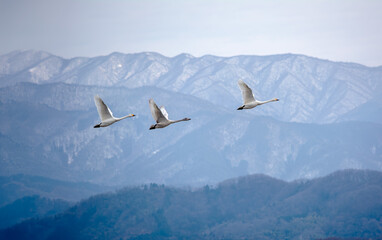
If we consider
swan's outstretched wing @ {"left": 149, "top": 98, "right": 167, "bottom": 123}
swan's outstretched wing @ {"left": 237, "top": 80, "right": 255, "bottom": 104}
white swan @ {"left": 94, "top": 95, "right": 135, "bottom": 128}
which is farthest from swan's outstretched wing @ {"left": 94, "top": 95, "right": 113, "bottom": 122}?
swan's outstretched wing @ {"left": 237, "top": 80, "right": 255, "bottom": 104}

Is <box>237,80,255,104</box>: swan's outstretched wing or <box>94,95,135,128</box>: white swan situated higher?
<box>237,80,255,104</box>: swan's outstretched wing

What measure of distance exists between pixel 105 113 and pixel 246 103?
1600cm

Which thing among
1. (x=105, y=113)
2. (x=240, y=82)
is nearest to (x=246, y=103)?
(x=240, y=82)

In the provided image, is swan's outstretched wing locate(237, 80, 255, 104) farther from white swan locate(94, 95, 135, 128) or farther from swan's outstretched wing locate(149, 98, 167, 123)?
white swan locate(94, 95, 135, 128)

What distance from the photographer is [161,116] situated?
6228 cm

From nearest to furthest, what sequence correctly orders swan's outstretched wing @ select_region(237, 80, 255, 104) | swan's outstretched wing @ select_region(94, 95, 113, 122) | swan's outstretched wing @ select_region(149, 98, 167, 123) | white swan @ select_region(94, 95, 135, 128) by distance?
1. swan's outstretched wing @ select_region(149, 98, 167, 123)
2. swan's outstretched wing @ select_region(94, 95, 113, 122)
3. swan's outstretched wing @ select_region(237, 80, 255, 104)
4. white swan @ select_region(94, 95, 135, 128)

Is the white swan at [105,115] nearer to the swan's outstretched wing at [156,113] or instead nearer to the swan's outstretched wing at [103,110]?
the swan's outstretched wing at [103,110]

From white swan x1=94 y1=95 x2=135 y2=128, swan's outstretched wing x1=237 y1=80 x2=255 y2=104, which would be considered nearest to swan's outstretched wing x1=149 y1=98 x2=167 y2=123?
white swan x1=94 y1=95 x2=135 y2=128

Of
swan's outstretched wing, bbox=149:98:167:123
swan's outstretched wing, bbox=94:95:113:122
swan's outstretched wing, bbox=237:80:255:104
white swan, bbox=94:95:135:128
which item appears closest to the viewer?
swan's outstretched wing, bbox=149:98:167:123

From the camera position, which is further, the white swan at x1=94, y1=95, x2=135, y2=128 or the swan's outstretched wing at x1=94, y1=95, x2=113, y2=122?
the white swan at x1=94, y1=95, x2=135, y2=128

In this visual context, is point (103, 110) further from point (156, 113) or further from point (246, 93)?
point (246, 93)

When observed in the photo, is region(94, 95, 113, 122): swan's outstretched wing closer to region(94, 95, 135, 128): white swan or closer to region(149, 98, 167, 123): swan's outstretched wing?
region(94, 95, 135, 128): white swan

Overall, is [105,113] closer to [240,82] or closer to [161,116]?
[161,116]

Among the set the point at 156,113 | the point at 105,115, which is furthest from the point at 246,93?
the point at 105,115
